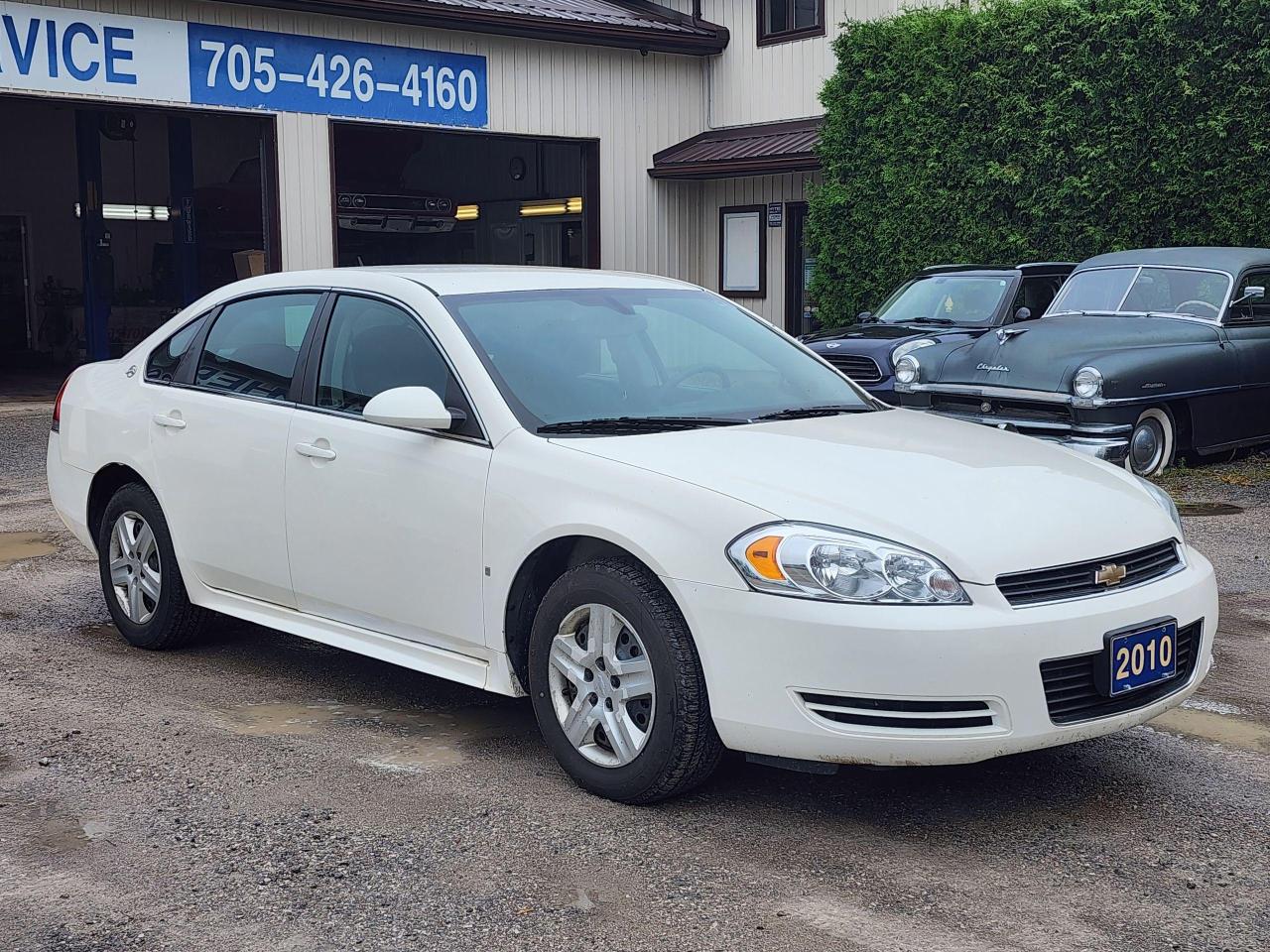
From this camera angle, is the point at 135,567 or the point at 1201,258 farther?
the point at 1201,258

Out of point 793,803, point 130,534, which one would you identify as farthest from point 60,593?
point 793,803

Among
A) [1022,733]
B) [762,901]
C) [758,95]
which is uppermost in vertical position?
[758,95]

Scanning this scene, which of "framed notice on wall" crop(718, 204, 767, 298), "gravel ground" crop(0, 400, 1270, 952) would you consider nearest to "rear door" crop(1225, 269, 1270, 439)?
"gravel ground" crop(0, 400, 1270, 952)

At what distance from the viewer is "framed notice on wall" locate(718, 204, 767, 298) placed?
19.8 meters

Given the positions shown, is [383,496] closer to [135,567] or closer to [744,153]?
[135,567]

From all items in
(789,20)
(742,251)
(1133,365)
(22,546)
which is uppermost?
(789,20)

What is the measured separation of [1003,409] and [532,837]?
7.50m

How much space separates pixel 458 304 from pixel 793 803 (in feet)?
6.62

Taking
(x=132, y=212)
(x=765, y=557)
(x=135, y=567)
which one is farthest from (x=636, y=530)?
(x=132, y=212)

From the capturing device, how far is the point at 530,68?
18.5 metres

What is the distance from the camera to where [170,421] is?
572cm

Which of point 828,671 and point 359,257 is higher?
point 359,257

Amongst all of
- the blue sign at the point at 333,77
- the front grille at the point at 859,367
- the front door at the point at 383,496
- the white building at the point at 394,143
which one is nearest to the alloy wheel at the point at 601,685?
the front door at the point at 383,496

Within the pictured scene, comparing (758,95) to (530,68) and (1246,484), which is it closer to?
(530,68)
